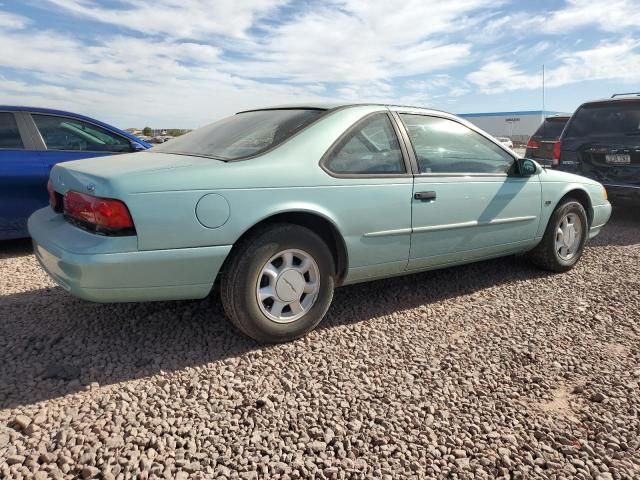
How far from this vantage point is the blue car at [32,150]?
4.64m

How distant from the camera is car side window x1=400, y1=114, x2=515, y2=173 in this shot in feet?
11.4

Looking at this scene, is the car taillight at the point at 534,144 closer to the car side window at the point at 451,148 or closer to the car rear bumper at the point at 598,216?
the car rear bumper at the point at 598,216

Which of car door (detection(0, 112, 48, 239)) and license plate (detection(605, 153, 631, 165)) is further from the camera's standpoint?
license plate (detection(605, 153, 631, 165))

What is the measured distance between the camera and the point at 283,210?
9.11ft

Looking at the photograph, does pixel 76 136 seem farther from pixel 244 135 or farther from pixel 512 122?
pixel 512 122

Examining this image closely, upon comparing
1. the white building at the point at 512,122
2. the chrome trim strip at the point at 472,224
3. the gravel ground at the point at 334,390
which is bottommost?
the gravel ground at the point at 334,390

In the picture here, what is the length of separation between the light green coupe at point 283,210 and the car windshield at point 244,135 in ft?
0.05

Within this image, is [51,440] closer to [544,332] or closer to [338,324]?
[338,324]

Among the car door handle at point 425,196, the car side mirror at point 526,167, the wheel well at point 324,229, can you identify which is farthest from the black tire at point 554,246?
the wheel well at point 324,229

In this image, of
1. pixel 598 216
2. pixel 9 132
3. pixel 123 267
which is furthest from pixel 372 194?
pixel 9 132

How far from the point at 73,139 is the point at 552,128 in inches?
336

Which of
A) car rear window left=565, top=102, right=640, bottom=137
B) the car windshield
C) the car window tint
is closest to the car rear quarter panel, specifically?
the car windshield

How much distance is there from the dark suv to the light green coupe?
3116mm

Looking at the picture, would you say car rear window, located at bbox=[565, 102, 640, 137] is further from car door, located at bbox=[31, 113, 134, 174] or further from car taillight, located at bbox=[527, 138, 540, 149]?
car door, located at bbox=[31, 113, 134, 174]
